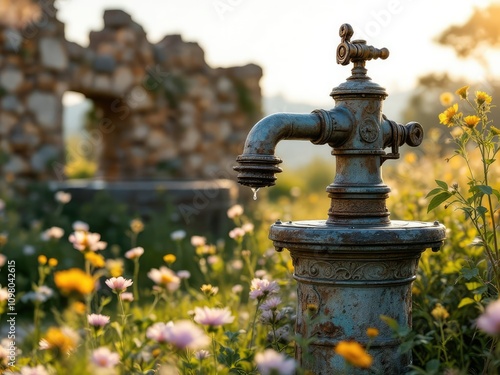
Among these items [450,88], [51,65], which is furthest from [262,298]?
[450,88]

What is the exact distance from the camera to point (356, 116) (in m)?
2.53

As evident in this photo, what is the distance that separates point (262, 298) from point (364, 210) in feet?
1.57

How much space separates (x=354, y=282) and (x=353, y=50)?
0.84 metres

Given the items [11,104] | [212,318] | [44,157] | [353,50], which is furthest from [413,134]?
[44,157]

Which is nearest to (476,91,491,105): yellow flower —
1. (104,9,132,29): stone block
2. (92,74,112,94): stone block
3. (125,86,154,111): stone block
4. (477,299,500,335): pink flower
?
(477,299,500,335): pink flower

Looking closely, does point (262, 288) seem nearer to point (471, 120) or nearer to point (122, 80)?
point (471, 120)

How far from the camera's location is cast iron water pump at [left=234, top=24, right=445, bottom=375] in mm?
2344

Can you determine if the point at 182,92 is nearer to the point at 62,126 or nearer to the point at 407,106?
the point at 62,126

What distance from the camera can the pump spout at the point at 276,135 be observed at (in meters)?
2.34

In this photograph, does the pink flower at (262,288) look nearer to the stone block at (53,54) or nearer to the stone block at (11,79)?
the stone block at (11,79)

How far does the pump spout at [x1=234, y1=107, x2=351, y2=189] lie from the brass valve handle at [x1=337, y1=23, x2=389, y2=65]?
21 cm

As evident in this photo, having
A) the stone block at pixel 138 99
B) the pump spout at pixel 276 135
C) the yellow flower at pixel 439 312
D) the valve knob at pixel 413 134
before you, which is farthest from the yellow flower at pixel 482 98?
the stone block at pixel 138 99

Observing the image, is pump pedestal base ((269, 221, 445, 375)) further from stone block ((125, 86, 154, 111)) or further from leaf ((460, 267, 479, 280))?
stone block ((125, 86, 154, 111))

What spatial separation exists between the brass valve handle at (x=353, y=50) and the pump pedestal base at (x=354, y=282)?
626 mm
